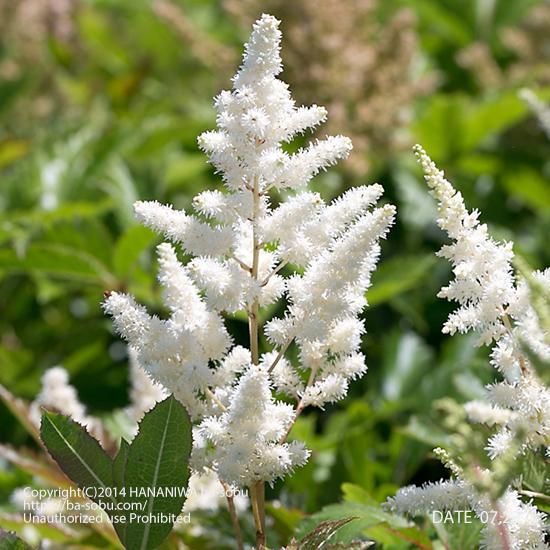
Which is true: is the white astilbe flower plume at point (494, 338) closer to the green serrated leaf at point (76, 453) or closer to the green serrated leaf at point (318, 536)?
the green serrated leaf at point (318, 536)

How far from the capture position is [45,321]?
259 centimetres

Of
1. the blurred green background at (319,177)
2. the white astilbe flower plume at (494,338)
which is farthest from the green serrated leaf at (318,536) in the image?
the blurred green background at (319,177)

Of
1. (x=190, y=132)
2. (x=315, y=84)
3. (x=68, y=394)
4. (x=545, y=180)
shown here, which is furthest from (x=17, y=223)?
(x=545, y=180)

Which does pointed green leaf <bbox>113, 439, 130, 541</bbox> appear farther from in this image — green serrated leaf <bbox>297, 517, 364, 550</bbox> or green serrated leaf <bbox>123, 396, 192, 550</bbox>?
green serrated leaf <bbox>297, 517, 364, 550</bbox>

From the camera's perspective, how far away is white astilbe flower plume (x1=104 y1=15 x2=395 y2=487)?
42.0 inches

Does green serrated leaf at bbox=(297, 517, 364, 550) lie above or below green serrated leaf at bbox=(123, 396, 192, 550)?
below

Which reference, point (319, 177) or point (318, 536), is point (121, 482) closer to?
point (318, 536)

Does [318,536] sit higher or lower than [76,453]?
lower

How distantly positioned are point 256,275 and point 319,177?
1.60 meters

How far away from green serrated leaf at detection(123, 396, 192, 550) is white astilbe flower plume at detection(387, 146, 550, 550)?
22cm

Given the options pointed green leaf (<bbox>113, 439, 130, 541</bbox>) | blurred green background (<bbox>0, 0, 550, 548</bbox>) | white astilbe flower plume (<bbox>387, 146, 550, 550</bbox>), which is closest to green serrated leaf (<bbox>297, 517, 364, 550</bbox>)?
white astilbe flower plume (<bbox>387, 146, 550, 550</bbox>)

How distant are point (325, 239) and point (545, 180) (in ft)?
5.65

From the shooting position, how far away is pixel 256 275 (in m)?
1.12

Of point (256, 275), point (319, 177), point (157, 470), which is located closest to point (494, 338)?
point (256, 275)
